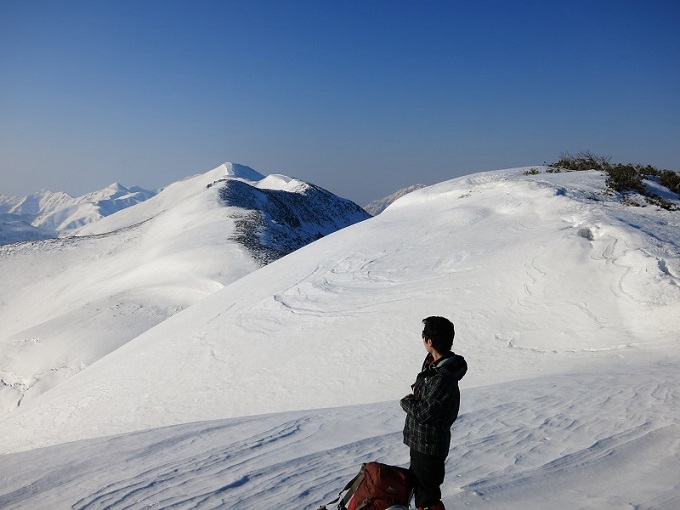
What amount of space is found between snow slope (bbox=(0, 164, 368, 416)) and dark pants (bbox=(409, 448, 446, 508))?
15543 mm

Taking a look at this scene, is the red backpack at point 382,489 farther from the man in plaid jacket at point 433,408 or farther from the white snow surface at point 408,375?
the white snow surface at point 408,375

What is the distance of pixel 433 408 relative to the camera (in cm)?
291

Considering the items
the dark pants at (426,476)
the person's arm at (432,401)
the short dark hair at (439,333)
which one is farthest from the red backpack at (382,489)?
the short dark hair at (439,333)

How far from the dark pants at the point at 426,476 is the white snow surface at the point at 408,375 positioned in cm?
93

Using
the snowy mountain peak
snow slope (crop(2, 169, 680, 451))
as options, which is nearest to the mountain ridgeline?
snow slope (crop(2, 169, 680, 451))

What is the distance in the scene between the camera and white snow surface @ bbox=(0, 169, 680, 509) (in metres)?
4.34

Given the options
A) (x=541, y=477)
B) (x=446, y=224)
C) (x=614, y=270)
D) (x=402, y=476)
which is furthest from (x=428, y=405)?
(x=446, y=224)

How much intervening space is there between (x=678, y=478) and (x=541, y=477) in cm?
108

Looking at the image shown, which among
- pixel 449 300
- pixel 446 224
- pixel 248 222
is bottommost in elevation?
pixel 449 300

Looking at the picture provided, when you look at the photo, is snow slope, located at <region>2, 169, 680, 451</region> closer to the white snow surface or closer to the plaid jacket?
the white snow surface

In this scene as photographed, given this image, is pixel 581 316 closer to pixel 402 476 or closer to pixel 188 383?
pixel 402 476

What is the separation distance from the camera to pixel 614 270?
29.2 feet

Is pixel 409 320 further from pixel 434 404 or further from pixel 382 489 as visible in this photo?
pixel 434 404

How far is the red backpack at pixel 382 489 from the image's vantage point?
307cm
